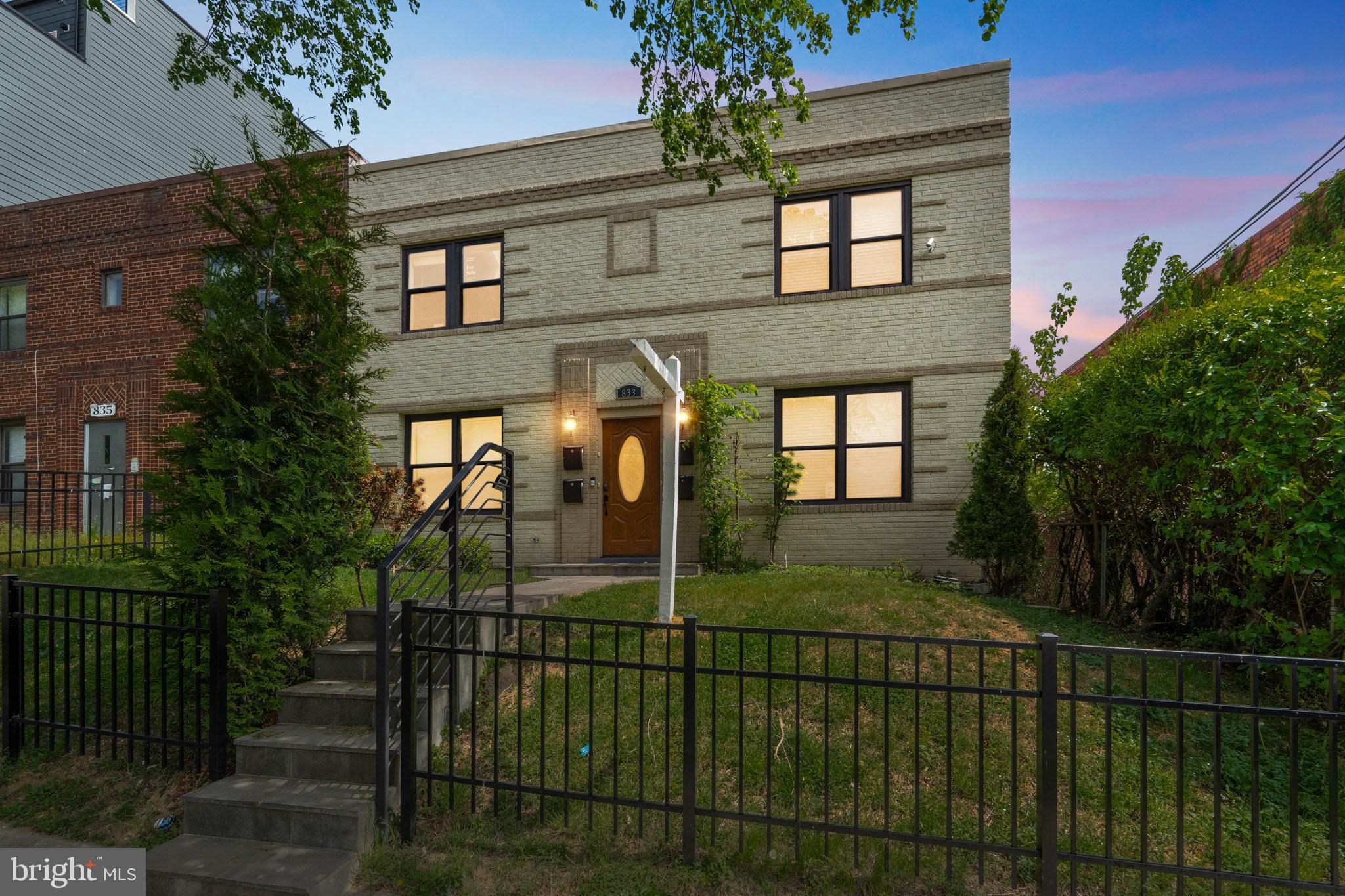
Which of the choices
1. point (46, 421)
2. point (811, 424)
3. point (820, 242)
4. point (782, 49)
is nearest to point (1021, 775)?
point (782, 49)

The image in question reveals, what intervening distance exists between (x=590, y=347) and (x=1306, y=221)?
953 cm

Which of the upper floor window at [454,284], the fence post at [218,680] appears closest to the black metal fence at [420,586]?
the fence post at [218,680]

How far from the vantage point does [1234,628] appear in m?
6.32

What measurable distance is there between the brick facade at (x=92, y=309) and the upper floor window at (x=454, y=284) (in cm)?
478

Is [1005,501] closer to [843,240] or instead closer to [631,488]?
[843,240]

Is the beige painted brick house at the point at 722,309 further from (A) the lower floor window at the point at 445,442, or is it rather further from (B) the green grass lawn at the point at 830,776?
(B) the green grass lawn at the point at 830,776

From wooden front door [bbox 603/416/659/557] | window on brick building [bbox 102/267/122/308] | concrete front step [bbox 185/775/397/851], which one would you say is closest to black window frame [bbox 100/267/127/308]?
window on brick building [bbox 102/267/122/308]

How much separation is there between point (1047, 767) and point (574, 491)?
857 cm

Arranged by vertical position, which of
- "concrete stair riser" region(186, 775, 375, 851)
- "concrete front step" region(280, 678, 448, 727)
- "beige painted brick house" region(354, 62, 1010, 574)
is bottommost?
"concrete stair riser" region(186, 775, 375, 851)

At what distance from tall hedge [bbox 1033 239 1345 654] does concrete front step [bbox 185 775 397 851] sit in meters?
5.79

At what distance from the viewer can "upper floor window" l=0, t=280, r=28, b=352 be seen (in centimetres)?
1551

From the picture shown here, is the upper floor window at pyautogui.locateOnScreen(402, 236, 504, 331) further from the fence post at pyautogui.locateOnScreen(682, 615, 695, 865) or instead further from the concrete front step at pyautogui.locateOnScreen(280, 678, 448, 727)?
the fence post at pyautogui.locateOnScreen(682, 615, 695, 865)

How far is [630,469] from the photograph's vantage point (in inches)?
441

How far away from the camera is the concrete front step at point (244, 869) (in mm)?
3475
